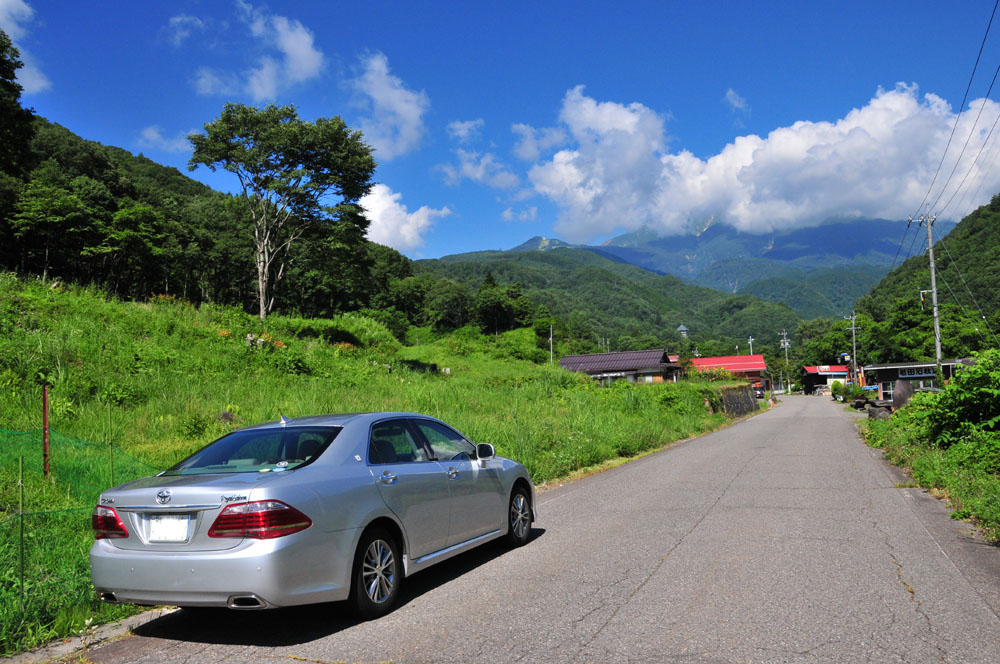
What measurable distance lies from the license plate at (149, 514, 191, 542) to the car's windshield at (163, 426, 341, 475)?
1.63ft

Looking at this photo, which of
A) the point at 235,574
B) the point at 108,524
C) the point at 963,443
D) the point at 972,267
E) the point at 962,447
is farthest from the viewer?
the point at 972,267

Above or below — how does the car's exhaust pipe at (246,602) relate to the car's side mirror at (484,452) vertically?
below

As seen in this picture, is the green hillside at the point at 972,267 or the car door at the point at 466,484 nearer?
the car door at the point at 466,484

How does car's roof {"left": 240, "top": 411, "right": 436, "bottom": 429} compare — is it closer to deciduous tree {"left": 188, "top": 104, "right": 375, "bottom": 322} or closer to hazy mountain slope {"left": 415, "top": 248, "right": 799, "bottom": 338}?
deciduous tree {"left": 188, "top": 104, "right": 375, "bottom": 322}

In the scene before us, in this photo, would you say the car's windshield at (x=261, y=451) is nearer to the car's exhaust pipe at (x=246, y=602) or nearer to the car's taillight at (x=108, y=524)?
the car's taillight at (x=108, y=524)

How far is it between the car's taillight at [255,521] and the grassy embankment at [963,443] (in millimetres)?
7458

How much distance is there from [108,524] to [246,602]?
1.24m

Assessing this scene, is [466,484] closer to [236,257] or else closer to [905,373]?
[236,257]

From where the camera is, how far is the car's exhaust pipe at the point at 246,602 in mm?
4066

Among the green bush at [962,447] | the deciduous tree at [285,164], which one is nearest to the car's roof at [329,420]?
the green bush at [962,447]

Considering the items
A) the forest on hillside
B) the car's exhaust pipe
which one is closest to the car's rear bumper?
the car's exhaust pipe

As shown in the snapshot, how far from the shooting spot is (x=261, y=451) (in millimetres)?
5020

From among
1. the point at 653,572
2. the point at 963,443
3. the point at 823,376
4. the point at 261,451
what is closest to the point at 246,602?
the point at 261,451

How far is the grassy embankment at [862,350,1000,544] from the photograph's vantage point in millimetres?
8605
